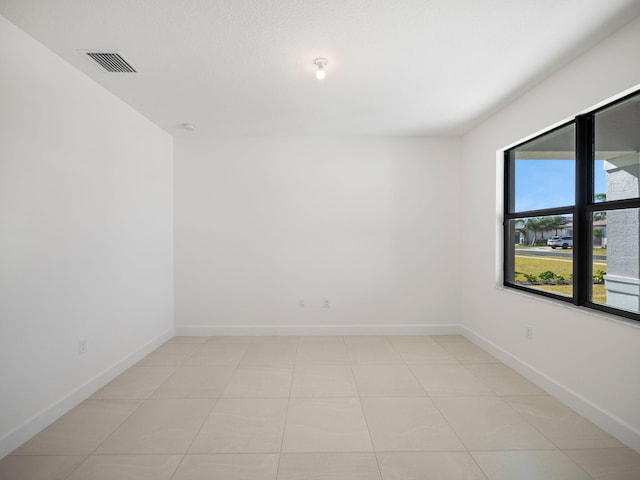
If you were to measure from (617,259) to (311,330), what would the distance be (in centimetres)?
318

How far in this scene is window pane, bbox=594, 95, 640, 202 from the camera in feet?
6.76

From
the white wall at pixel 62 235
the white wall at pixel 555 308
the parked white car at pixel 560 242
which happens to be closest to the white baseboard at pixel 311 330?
the white wall at pixel 555 308

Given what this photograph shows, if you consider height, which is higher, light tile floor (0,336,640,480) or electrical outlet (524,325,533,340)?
electrical outlet (524,325,533,340)

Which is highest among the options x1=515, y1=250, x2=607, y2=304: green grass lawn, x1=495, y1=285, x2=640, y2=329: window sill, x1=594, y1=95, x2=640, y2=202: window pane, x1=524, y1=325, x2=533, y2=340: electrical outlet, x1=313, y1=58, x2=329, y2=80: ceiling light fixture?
x1=313, y1=58, x2=329, y2=80: ceiling light fixture

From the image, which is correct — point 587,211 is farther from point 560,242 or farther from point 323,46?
point 323,46

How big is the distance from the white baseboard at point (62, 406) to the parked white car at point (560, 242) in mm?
4140

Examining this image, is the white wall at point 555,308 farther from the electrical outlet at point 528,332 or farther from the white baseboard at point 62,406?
the white baseboard at point 62,406

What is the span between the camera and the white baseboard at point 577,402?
198 centimetres

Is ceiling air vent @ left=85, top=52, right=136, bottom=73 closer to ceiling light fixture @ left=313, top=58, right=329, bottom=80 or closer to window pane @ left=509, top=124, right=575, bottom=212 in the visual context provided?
ceiling light fixture @ left=313, top=58, right=329, bottom=80

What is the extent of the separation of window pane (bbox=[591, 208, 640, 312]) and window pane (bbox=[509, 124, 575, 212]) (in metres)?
0.36

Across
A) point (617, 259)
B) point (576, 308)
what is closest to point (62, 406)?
point (576, 308)

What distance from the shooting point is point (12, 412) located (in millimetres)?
1968

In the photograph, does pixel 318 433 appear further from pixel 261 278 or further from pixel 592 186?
pixel 592 186

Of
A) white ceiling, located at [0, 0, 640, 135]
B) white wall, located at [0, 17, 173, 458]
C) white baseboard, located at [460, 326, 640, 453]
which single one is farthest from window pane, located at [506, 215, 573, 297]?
white wall, located at [0, 17, 173, 458]
